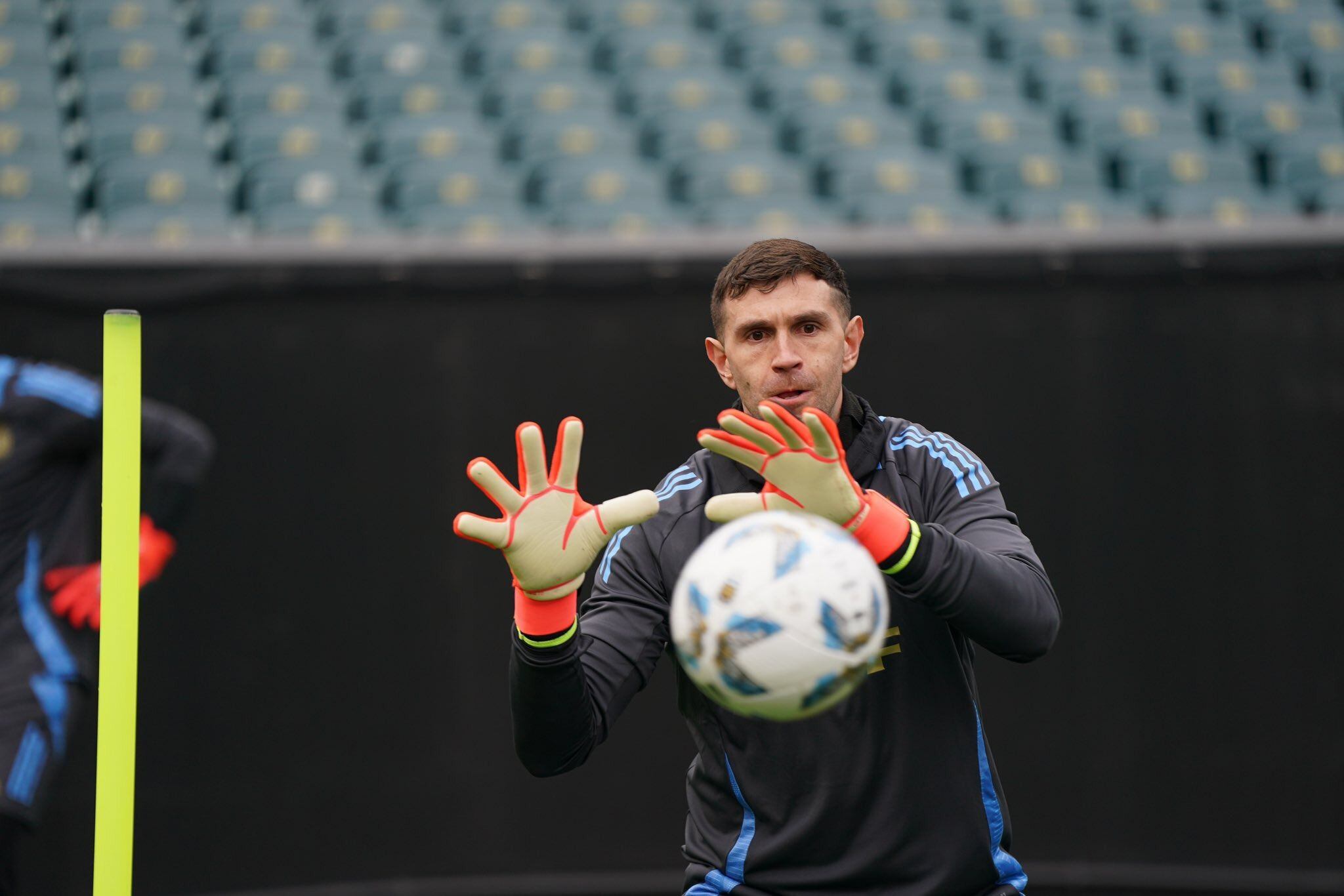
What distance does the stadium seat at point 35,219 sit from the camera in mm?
6832

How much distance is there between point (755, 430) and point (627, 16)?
8.68 meters

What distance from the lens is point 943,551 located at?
85.8 inches

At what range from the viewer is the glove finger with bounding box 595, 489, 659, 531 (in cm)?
228

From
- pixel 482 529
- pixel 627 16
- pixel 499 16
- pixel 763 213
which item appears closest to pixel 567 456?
pixel 482 529

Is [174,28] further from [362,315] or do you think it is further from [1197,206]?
[1197,206]

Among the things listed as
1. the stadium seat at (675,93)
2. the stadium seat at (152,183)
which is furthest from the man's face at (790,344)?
the stadium seat at (675,93)

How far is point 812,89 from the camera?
934 cm

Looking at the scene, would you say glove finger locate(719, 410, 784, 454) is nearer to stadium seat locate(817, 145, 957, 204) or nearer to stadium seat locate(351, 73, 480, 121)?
stadium seat locate(817, 145, 957, 204)

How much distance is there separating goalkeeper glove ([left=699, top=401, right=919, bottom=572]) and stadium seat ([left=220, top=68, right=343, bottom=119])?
23.7 feet

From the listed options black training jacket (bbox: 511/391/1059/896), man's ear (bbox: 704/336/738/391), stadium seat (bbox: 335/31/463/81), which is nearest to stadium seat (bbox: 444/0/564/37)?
stadium seat (bbox: 335/31/463/81)

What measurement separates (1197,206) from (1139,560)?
12.3 ft

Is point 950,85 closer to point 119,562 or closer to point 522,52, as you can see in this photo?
point 522,52

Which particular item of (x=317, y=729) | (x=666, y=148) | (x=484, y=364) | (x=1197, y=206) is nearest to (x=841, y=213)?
(x=666, y=148)

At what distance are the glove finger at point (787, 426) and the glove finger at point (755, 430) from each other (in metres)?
0.01
